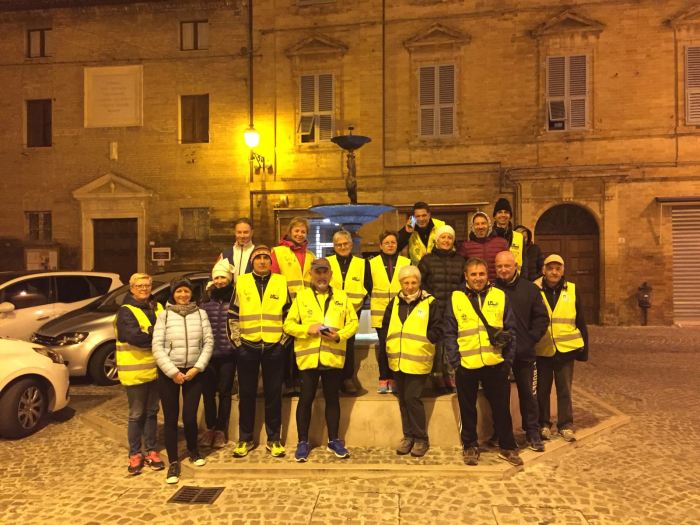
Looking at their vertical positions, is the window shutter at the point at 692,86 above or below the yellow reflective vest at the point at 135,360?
above

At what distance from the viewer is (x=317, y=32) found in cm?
1491

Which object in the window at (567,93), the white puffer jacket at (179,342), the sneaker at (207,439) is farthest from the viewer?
the window at (567,93)

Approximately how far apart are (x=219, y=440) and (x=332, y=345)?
1565mm

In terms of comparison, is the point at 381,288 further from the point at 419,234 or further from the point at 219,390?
the point at 219,390

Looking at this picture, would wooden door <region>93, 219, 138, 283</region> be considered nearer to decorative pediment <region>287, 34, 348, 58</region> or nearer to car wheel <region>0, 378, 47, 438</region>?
decorative pediment <region>287, 34, 348, 58</region>

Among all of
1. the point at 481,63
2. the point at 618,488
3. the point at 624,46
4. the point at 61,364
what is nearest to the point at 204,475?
the point at 61,364

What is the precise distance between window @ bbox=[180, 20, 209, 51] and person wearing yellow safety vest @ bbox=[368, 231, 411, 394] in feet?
42.7

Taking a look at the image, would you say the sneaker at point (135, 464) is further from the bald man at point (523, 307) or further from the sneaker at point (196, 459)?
the bald man at point (523, 307)

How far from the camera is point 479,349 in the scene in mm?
4426

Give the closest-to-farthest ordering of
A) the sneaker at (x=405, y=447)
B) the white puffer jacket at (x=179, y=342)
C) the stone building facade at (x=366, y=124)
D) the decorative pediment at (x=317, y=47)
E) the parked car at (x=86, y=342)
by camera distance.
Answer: the white puffer jacket at (x=179, y=342)
the sneaker at (x=405, y=447)
the parked car at (x=86, y=342)
the stone building facade at (x=366, y=124)
the decorative pediment at (x=317, y=47)

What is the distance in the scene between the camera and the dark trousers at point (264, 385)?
4.72 m

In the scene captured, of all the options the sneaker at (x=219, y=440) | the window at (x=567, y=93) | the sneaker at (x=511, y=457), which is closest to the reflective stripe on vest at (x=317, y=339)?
the sneaker at (x=219, y=440)

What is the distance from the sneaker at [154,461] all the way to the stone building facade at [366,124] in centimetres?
1062

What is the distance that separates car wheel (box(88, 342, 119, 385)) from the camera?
7.81m
